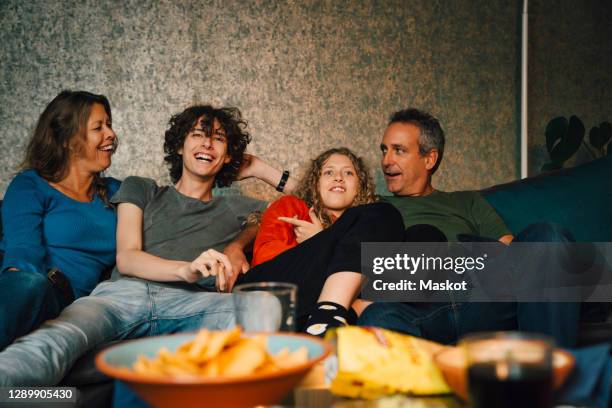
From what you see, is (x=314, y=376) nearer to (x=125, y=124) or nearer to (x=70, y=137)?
(x=70, y=137)

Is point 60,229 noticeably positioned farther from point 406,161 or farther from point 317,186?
point 406,161

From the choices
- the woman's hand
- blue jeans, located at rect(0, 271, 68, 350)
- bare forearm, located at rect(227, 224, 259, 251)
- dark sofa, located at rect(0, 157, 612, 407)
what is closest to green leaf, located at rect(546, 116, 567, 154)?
dark sofa, located at rect(0, 157, 612, 407)

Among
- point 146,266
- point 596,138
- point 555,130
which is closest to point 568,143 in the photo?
point 555,130

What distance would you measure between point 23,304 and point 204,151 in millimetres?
839

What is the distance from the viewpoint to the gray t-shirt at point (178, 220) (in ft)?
6.65

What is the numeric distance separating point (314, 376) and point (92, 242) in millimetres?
1292

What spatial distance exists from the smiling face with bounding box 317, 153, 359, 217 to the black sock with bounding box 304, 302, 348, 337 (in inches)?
26.6

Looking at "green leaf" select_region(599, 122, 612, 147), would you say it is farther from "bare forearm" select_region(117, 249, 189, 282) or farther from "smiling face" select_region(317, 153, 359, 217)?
"bare forearm" select_region(117, 249, 189, 282)

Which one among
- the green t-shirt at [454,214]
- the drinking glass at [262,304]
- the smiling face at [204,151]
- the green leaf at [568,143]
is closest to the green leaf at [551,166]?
the green leaf at [568,143]

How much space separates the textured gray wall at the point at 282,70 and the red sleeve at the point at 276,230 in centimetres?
68

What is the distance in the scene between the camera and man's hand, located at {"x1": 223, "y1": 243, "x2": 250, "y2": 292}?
6.33 feet

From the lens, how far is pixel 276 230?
6.77 ft

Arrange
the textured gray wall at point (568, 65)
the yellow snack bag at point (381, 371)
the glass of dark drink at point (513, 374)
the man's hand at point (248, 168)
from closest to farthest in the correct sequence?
the glass of dark drink at point (513, 374) → the yellow snack bag at point (381, 371) → the man's hand at point (248, 168) → the textured gray wall at point (568, 65)

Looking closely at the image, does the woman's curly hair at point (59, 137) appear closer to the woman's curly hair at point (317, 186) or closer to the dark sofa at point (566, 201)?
the woman's curly hair at point (317, 186)
